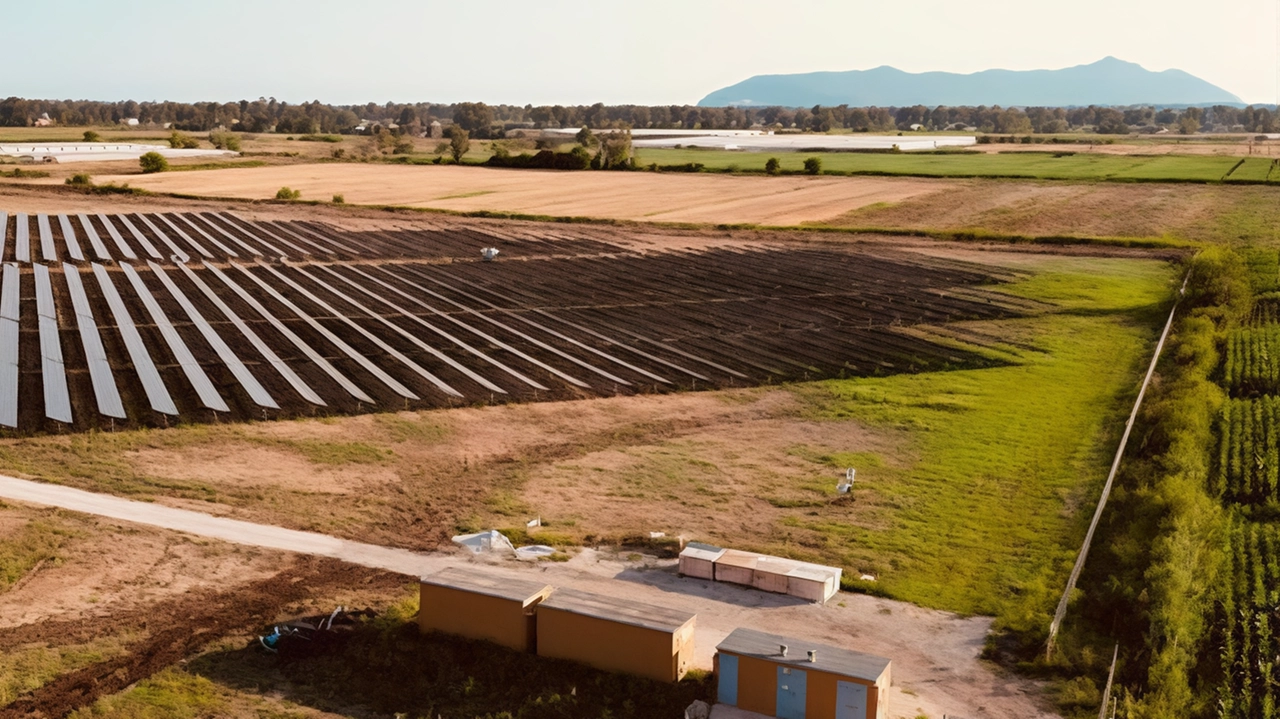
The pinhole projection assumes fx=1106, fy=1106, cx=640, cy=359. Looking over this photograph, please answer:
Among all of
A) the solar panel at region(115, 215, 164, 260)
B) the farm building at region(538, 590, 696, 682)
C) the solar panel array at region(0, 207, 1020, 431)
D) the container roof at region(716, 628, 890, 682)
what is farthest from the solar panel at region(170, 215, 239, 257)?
the container roof at region(716, 628, 890, 682)

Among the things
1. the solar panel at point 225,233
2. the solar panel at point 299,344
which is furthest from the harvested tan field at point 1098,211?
the solar panel at point 299,344

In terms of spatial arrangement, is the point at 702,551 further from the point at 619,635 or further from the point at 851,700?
the point at 851,700

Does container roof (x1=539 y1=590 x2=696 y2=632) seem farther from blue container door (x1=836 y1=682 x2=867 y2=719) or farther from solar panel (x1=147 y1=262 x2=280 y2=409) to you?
solar panel (x1=147 y1=262 x2=280 y2=409)

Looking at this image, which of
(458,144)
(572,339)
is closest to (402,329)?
(572,339)

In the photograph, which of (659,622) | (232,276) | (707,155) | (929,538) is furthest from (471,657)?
(707,155)

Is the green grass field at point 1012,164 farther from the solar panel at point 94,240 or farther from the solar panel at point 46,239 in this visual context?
the solar panel at point 46,239

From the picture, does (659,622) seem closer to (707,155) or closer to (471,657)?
(471,657)
